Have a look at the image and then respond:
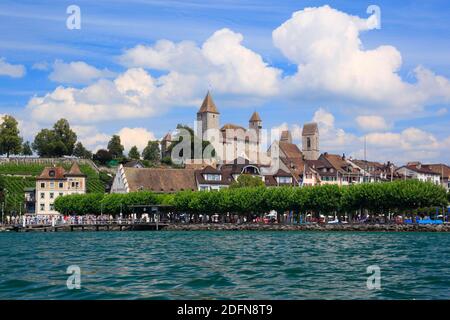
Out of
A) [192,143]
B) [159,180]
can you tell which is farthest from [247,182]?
[192,143]

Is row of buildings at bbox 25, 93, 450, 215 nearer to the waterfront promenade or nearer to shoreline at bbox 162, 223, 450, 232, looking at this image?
the waterfront promenade

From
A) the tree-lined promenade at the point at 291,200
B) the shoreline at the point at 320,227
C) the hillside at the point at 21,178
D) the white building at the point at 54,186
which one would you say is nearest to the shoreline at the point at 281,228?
the shoreline at the point at 320,227

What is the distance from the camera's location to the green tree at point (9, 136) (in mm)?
146625

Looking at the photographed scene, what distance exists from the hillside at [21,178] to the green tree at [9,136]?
4802mm

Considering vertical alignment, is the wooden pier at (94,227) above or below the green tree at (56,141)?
below

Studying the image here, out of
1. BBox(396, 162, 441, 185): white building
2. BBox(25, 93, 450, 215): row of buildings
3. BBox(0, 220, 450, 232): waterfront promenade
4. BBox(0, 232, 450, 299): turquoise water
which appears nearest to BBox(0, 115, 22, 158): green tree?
BBox(25, 93, 450, 215): row of buildings

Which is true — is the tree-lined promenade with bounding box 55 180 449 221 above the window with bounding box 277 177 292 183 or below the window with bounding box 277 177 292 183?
below

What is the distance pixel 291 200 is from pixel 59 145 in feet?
256

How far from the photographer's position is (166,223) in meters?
104

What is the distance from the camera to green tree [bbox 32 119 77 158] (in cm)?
15735

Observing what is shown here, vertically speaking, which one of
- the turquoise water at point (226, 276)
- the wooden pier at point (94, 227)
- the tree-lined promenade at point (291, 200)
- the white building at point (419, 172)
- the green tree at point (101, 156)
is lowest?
the wooden pier at point (94, 227)

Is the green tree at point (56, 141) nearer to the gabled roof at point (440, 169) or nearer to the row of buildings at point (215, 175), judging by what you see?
the row of buildings at point (215, 175)
